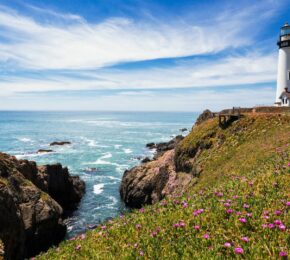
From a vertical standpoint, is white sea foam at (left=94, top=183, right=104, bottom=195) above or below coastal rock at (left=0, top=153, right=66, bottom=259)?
below

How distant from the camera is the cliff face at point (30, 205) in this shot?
19.8m

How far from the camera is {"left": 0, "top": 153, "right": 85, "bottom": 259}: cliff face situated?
19766mm

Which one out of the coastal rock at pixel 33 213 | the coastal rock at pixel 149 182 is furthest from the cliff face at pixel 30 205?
the coastal rock at pixel 149 182

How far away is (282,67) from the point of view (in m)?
52.0

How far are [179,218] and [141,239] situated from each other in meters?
1.54

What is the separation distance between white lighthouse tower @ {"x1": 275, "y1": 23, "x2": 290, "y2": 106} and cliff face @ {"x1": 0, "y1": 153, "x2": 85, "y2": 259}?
39.5 metres

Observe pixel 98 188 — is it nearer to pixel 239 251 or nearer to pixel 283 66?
pixel 283 66

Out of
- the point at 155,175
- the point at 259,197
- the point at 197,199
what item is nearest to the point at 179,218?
the point at 197,199

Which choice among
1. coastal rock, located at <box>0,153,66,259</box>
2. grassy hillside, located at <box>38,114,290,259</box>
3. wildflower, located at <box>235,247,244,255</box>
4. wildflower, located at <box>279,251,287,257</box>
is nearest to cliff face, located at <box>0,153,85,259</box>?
coastal rock, located at <box>0,153,66,259</box>

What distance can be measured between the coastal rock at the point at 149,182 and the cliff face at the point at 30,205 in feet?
28.4

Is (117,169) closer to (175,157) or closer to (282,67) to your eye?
(175,157)

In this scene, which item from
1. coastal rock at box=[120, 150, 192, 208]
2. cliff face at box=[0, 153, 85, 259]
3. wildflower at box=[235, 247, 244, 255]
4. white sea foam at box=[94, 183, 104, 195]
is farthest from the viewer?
white sea foam at box=[94, 183, 104, 195]

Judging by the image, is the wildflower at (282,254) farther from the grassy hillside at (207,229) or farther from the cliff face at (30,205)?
the cliff face at (30,205)

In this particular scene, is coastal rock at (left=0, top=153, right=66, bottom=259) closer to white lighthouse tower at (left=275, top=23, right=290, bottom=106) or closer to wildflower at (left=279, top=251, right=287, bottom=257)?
wildflower at (left=279, top=251, right=287, bottom=257)
